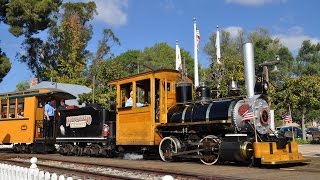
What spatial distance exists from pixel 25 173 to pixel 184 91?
24.7 ft

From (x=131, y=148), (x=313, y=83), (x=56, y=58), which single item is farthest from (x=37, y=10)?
(x=131, y=148)

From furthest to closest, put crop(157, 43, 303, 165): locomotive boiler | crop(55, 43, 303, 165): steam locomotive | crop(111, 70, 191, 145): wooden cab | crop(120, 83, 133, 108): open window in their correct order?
crop(120, 83, 133, 108): open window < crop(111, 70, 191, 145): wooden cab < crop(55, 43, 303, 165): steam locomotive < crop(157, 43, 303, 165): locomotive boiler

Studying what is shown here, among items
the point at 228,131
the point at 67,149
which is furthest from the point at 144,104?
the point at 67,149

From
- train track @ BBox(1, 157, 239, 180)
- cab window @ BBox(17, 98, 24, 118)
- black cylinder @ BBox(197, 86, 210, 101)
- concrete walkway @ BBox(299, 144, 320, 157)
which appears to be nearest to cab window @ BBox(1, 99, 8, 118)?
cab window @ BBox(17, 98, 24, 118)

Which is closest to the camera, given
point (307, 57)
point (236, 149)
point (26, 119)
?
point (236, 149)

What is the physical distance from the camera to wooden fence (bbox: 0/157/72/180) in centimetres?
582

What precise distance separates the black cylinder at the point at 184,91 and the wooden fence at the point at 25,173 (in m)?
6.96

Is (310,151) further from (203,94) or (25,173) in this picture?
(25,173)

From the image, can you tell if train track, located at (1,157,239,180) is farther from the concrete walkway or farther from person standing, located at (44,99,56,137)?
the concrete walkway

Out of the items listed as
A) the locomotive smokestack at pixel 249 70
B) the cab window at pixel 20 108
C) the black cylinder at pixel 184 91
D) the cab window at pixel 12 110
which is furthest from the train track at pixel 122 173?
the cab window at pixel 12 110

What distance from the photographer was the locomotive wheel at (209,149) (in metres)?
11.5

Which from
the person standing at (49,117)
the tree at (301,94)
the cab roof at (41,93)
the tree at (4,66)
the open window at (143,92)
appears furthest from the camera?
the tree at (4,66)

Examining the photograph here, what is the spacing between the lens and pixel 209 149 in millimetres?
11562

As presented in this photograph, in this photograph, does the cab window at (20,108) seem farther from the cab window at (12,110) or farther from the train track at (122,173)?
the train track at (122,173)
